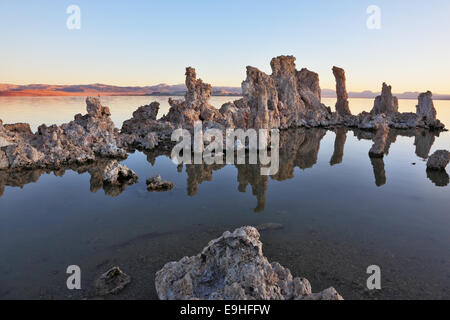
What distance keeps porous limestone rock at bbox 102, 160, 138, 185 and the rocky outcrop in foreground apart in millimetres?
19613

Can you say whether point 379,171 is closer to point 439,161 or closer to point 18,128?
point 439,161

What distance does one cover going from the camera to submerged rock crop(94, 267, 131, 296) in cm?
1222

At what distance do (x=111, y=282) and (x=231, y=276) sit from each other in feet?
22.5

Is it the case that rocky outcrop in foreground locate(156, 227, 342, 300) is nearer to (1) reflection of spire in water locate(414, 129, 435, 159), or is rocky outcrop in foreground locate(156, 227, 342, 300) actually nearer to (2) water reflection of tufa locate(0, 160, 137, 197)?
(2) water reflection of tufa locate(0, 160, 137, 197)

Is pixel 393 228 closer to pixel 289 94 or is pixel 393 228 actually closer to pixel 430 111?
pixel 289 94

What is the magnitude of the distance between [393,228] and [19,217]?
27.6 m

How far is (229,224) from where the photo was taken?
63.0ft

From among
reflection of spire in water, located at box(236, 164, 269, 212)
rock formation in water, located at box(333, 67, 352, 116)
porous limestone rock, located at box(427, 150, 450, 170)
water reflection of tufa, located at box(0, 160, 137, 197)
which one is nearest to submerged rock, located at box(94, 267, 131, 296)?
reflection of spire in water, located at box(236, 164, 269, 212)

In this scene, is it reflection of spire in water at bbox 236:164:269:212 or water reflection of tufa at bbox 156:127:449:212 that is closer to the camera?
reflection of spire in water at bbox 236:164:269:212

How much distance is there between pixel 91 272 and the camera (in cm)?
1368

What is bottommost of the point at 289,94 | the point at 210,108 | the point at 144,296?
the point at 144,296

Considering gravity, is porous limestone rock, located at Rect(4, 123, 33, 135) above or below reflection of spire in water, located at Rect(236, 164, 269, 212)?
above

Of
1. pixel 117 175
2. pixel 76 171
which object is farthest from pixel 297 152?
pixel 76 171
